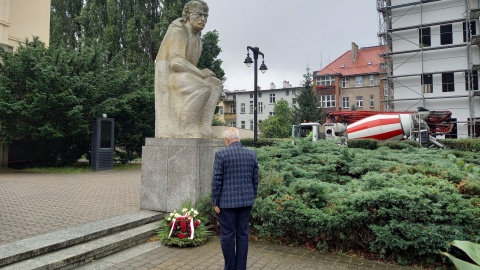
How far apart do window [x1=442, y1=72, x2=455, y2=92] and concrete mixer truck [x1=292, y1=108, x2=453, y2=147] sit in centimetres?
1041

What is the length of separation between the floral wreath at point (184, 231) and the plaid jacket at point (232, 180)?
5.55ft

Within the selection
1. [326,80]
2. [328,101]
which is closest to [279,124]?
[328,101]

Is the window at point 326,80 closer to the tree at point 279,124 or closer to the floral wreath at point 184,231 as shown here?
the tree at point 279,124

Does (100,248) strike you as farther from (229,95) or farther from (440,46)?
(229,95)

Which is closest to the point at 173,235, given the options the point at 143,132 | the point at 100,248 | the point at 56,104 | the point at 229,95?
the point at 100,248

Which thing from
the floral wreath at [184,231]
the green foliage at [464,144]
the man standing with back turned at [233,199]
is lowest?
the floral wreath at [184,231]

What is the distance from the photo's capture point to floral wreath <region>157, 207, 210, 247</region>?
18.6 feet

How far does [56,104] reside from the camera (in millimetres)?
16234

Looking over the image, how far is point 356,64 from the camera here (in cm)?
5784

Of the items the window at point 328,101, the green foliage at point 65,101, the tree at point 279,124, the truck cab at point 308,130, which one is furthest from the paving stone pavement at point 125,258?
the window at point 328,101

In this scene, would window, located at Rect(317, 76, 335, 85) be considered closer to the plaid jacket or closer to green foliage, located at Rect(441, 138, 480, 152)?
green foliage, located at Rect(441, 138, 480, 152)

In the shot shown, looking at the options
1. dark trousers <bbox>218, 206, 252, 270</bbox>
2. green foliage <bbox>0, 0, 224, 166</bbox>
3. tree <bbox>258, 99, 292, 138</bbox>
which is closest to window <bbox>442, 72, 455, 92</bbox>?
tree <bbox>258, 99, 292, 138</bbox>

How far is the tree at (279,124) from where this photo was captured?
1887 inches

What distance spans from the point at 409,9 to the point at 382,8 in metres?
2.39
